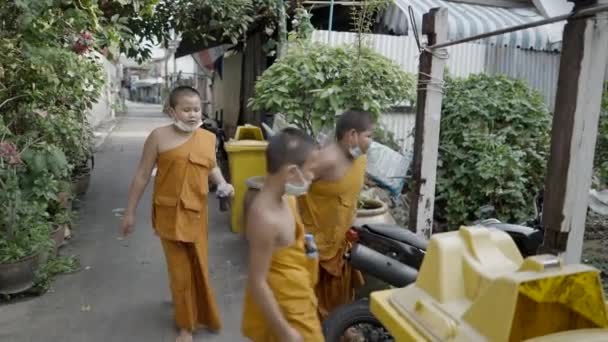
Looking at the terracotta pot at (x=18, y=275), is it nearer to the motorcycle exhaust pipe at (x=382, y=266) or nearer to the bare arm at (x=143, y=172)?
the bare arm at (x=143, y=172)

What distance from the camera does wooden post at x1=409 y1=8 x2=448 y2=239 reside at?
352 centimetres

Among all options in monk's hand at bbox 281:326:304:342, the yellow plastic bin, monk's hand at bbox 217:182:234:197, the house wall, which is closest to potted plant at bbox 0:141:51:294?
monk's hand at bbox 217:182:234:197

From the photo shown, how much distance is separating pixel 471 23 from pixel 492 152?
2.40 meters

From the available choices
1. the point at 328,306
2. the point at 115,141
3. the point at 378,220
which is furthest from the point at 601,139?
the point at 115,141

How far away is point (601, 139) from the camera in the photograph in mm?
4707

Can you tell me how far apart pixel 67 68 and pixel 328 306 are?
292cm

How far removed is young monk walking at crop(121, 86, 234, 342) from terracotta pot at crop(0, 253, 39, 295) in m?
1.17

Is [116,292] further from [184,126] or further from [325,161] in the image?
[325,161]

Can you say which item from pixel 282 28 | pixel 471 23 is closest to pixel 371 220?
pixel 282 28

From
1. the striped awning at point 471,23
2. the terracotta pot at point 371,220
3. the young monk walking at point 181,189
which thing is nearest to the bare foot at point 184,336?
the young monk walking at point 181,189

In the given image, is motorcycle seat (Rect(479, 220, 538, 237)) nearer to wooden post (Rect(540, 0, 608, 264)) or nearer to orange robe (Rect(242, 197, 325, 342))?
wooden post (Rect(540, 0, 608, 264))

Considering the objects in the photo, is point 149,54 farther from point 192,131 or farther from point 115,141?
point 115,141

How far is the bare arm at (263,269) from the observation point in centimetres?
186

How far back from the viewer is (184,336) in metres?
3.24
